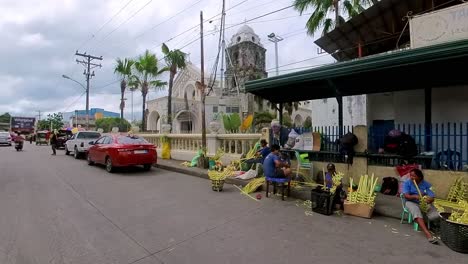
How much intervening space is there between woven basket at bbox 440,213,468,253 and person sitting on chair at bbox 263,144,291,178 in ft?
11.3

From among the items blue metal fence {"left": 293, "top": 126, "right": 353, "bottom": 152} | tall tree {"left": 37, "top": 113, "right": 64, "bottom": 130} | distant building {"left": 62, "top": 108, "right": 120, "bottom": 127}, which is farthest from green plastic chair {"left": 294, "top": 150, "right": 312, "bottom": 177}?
tall tree {"left": 37, "top": 113, "right": 64, "bottom": 130}

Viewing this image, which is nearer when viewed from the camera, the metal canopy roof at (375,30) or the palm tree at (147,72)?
the metal canopy roof at (375,30)

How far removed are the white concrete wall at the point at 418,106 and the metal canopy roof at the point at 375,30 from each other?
2326 mm

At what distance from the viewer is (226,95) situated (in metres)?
39.2

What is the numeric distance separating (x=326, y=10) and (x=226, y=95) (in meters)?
23.7

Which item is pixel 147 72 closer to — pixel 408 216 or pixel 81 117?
pixel 408 216

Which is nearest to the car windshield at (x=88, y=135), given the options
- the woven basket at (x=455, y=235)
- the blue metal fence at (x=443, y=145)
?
the blue metal fence at (x=443, y=145)

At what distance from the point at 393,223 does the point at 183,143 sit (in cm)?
1087

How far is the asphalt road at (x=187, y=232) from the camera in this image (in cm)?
416

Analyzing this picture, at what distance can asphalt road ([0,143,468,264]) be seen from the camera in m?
4.16

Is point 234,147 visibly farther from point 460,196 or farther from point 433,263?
point 433,263

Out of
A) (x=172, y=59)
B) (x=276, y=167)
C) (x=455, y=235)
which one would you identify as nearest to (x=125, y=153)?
(x=276, y=167)

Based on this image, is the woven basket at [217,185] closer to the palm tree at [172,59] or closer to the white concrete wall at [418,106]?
the white concrete wall at [418,106]

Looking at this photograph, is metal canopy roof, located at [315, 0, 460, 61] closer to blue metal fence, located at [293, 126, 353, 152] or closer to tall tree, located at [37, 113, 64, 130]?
blue metal fence, located at [293, 126, 353, 152]
